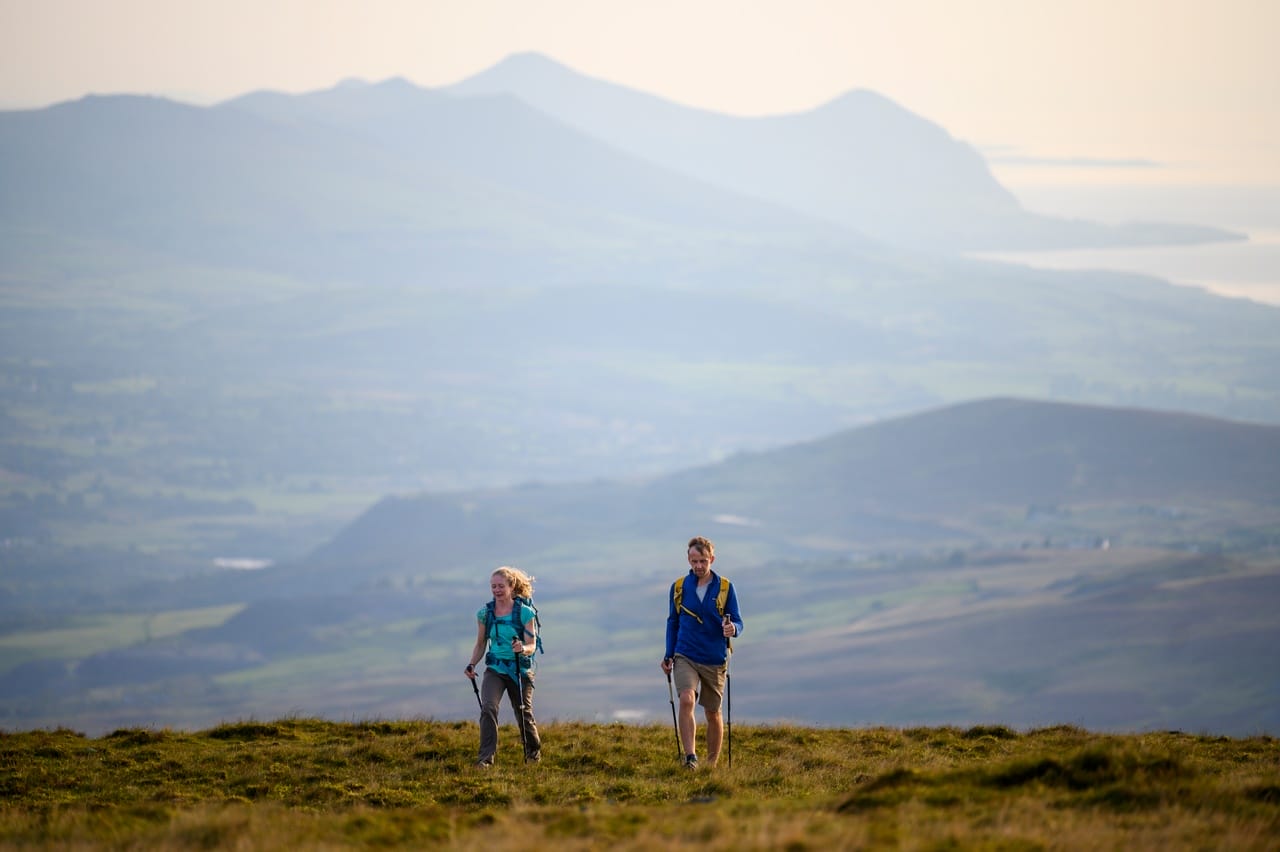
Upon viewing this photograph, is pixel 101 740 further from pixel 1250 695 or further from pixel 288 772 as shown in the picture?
pixel 1250 695

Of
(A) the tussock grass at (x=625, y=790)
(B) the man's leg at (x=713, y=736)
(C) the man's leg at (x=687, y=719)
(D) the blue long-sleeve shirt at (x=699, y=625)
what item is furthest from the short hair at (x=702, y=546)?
(A) the tussock grass at (x=625, y=790)

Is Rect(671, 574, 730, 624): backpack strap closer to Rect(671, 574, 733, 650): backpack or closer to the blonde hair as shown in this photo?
Rect(671, 574, 733, 650): backpack

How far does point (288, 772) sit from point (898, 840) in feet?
28.3

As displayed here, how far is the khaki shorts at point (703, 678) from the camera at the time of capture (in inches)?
647

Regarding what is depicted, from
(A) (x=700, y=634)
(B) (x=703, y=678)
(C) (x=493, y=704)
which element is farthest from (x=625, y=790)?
(C) (x=493, y=704)

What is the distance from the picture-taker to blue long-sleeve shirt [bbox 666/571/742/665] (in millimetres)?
16375

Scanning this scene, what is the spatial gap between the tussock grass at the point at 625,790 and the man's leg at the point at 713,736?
35 cm

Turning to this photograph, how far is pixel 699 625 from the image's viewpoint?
16.5 meters

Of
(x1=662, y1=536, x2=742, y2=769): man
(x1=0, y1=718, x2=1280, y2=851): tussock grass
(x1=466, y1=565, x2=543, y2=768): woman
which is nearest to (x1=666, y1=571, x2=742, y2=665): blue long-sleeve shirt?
(x1=662, y1=536, x2=742, y2=769): man

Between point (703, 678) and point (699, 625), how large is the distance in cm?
60

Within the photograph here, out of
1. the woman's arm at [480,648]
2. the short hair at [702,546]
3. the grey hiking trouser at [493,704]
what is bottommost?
the grey hiking trouser at [493,704]

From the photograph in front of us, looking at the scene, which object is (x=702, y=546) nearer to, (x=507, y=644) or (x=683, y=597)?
(x=683, y=597)

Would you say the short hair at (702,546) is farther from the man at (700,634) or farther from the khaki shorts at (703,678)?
the khaki shorts at (703,678)

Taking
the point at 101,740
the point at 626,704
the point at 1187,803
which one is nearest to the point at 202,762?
the point at 101,740
